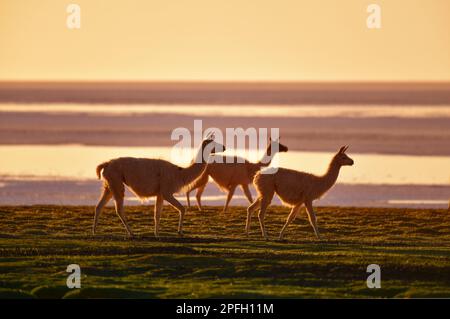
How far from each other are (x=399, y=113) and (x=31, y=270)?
2027 inches

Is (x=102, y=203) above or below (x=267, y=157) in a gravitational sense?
below

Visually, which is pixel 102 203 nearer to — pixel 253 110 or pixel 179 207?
pixel 179 207

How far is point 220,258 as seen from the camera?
2725 cm

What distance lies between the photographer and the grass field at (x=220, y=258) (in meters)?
24.9

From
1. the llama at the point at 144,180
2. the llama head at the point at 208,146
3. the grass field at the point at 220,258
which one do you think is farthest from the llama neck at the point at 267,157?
the llama at the point at 144,180

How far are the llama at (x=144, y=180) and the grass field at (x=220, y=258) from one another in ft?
1.81

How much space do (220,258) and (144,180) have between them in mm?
3519

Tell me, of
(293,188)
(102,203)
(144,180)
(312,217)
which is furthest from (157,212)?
(312,217)

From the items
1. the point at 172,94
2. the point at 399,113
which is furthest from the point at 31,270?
the point at 172,94

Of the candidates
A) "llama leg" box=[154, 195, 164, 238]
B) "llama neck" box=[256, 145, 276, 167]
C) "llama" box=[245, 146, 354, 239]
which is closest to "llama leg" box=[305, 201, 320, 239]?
"llama" box=[245, 146, 354, 239]

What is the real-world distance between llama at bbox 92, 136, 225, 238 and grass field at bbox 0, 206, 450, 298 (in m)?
0.55

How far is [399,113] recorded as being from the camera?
76.4 m
